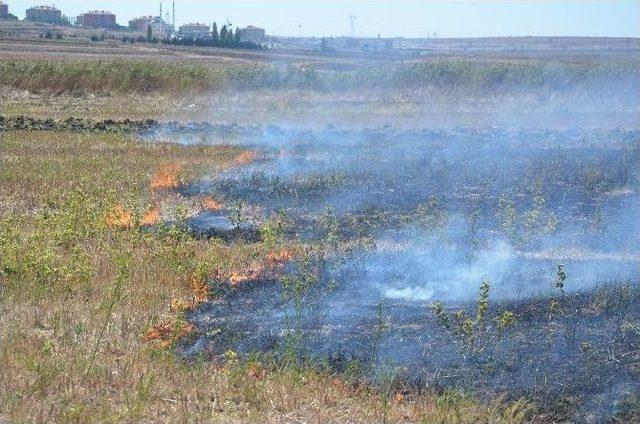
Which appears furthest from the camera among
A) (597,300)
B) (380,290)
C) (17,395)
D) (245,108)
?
(245,108)

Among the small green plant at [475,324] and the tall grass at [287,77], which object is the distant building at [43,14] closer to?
the tall grass at [287,77]

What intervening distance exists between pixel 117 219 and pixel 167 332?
199 inches

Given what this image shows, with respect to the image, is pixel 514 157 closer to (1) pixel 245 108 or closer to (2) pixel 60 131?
(2) pixel 60 131

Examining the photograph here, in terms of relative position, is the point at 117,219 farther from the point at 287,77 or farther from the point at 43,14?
the point at 43,14

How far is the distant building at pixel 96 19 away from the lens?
Answer: 12230 centimetres

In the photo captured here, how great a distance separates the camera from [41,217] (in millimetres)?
11953

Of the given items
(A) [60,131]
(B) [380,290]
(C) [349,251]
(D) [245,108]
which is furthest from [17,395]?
(D) [245,108]

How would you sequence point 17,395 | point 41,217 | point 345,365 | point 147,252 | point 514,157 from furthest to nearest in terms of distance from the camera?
point 514,157, point 41,217, point 147,252, point 345,365, point 17,395

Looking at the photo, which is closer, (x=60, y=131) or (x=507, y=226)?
(x=507, y=226)

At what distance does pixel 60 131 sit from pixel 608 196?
16705 mm

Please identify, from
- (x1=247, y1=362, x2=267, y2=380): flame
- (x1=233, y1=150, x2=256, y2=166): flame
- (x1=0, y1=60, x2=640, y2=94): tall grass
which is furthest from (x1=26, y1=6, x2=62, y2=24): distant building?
(x1=247, y1=362, x2=267, y2=380): flame

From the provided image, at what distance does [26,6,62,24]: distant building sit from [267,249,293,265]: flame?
11884 cm

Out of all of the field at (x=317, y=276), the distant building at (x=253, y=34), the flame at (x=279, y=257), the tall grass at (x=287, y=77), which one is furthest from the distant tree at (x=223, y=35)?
the flame at (x=279, y=257)

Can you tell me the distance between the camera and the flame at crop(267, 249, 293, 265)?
11.2 meters
